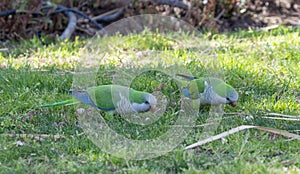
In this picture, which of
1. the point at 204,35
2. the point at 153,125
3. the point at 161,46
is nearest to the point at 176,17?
the point at 204,35

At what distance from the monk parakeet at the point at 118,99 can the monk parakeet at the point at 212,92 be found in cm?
34

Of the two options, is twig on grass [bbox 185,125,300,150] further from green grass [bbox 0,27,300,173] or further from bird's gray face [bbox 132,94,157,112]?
bird's gray face [bbox 132,94,157,112]

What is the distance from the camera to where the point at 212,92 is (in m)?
3.67

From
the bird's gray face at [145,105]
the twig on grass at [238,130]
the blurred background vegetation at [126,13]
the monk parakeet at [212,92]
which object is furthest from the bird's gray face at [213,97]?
the blurred background vegetation at [126,13]

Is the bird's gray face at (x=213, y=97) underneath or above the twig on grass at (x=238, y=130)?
above

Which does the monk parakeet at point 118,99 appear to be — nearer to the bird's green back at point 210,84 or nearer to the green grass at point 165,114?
the green grass at point 165,114

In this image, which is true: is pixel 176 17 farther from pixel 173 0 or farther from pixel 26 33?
pixel 26 33

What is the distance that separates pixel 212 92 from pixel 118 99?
62 cm

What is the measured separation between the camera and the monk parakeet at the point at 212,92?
3.67 meters

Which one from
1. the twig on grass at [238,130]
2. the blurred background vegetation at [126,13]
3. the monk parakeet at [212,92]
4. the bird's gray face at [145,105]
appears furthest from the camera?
the blurred background vegetation at [126,13]

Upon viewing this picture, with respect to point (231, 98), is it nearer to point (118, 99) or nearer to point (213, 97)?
point (213, 97)

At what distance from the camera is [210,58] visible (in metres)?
4.87

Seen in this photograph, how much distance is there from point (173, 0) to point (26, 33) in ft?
6.10

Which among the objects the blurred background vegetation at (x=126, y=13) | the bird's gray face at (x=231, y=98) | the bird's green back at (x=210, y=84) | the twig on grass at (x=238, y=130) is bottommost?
the blurred background vegetation at (x=126, y=13)
